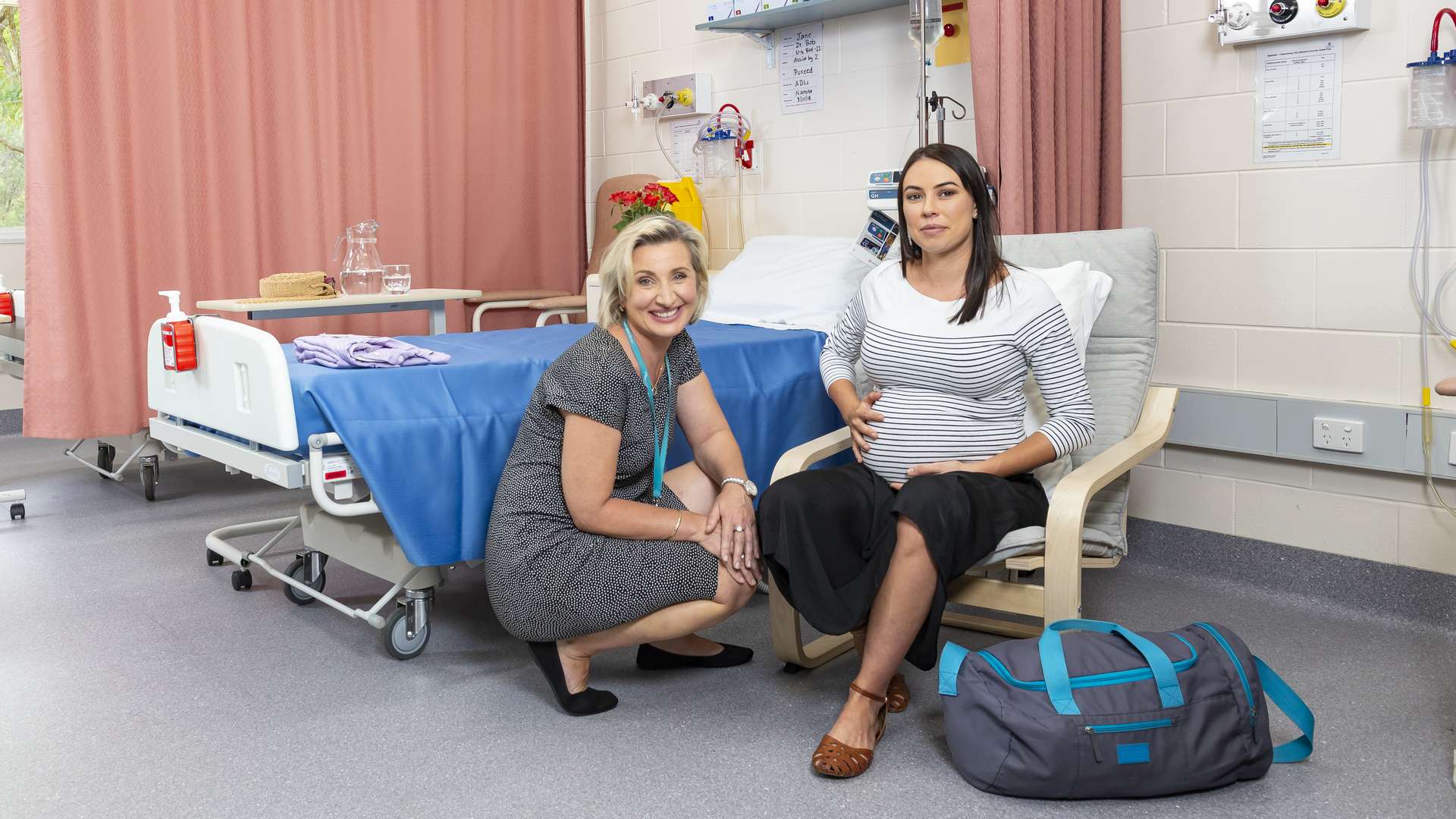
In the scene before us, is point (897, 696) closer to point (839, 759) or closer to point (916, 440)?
point (839, 759)

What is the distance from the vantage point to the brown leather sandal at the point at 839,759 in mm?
1798

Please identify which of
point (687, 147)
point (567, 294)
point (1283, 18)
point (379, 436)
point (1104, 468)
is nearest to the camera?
point (1104, 468)

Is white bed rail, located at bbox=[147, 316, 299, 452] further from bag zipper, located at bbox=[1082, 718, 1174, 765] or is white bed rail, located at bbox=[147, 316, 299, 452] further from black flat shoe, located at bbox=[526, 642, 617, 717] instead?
bag zipper, located at bbox=[1082, 718, 1174, 765]

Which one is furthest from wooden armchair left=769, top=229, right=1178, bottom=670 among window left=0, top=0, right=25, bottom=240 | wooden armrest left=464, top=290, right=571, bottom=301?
window left=0, top=0, right=25, bottom=240

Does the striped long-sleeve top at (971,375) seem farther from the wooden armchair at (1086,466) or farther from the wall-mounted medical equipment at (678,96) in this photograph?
the wall-mounted medical equipment at (678,96)

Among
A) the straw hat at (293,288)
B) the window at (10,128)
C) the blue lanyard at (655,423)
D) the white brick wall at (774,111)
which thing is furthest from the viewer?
the window at (10,128)

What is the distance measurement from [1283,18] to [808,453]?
1.47m

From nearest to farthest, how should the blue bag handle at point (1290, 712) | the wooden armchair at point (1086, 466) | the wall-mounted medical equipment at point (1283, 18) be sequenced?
the blue bag handle at point (1290, 712) → the wooden armchair at point (1086, 466) → the wall-mounted medical equipment at point (1283, 18)

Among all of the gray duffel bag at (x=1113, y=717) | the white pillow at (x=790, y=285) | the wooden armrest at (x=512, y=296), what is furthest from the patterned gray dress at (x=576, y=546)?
the wooden armrest at (x=512, y=296)

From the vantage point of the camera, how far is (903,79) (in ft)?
11.3

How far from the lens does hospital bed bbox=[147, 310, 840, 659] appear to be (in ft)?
7.01

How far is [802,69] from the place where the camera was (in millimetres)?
3771

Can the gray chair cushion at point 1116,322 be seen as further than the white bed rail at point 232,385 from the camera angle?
Yes

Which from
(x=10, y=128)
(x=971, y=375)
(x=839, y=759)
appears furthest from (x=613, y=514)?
(x=10, y=128)
